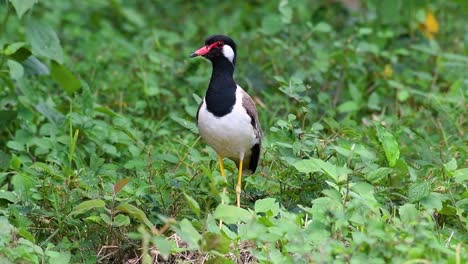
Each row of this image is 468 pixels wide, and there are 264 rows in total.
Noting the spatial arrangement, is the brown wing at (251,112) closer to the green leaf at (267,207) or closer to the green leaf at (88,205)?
the green leaf at (267,207)

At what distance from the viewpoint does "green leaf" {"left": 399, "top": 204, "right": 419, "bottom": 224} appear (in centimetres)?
438

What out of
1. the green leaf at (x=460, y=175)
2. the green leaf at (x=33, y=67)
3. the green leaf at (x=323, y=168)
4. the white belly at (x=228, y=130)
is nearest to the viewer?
the green leaf at (x=323, y=168)

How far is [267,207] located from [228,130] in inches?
27.8

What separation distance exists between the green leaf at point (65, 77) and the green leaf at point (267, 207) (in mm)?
2026

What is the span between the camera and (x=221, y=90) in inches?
213

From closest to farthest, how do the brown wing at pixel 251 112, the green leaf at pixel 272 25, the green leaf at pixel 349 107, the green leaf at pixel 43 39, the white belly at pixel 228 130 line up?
the white belly at pixel 228 130
the brown wing at pixel 251 112
the green leaf at pixel 43 39
the green leaf at pixel 349 107
the green leaf at pixel 272 25

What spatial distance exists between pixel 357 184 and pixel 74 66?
3.52m

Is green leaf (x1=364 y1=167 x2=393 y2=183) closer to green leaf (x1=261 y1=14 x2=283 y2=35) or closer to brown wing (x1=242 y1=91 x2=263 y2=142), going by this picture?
brown wing (x1=242 y1=91 x2=263 y2=142)

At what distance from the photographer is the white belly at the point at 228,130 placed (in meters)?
5.33

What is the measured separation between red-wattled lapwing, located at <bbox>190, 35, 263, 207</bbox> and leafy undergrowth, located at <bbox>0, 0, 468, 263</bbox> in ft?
0.45

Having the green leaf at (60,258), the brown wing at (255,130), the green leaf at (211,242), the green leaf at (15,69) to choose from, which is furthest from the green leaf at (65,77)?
the green leaf at (211,242)

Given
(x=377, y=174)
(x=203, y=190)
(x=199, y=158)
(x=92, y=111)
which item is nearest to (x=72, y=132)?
(x=92, y=111)

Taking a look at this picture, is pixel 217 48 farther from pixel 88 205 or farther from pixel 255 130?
pixel 88 205

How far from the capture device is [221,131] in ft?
17.5
